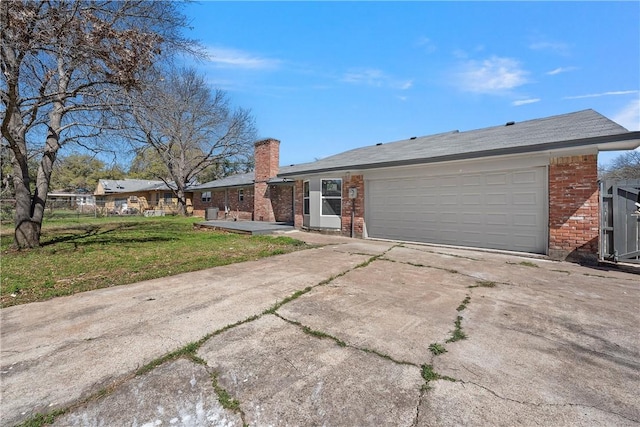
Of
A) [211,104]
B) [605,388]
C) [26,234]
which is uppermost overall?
[211,104]

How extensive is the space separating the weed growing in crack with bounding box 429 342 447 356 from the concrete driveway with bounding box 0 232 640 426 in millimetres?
17

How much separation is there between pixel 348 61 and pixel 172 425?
38.9ft

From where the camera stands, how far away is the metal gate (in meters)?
5.69

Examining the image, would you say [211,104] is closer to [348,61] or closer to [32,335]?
[348,61]

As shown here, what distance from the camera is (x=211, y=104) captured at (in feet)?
89.0

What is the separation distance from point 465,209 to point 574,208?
230cm

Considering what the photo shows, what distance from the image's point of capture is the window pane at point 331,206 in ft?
37.1

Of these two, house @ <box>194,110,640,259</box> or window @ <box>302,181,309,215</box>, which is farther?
window @ <box>302,181,309,215</box>

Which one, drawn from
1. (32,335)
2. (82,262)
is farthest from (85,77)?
(32,335)

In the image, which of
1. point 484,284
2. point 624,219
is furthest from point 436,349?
point 624,219

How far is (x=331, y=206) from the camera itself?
1155 cm

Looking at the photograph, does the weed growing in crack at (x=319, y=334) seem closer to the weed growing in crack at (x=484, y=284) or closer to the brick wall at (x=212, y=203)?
the weed growing in crack at (x=484, y=284)

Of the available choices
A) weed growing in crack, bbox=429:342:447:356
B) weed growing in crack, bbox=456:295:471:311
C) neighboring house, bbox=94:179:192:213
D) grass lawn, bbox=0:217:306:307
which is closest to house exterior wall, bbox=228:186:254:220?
grass lawn, bbox=0:217:306:307

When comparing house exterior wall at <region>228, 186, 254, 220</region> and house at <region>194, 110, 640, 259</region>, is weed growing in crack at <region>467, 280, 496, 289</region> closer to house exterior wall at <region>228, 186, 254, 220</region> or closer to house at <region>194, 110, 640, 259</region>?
house at <region>194, 110, 640, 259</region>
